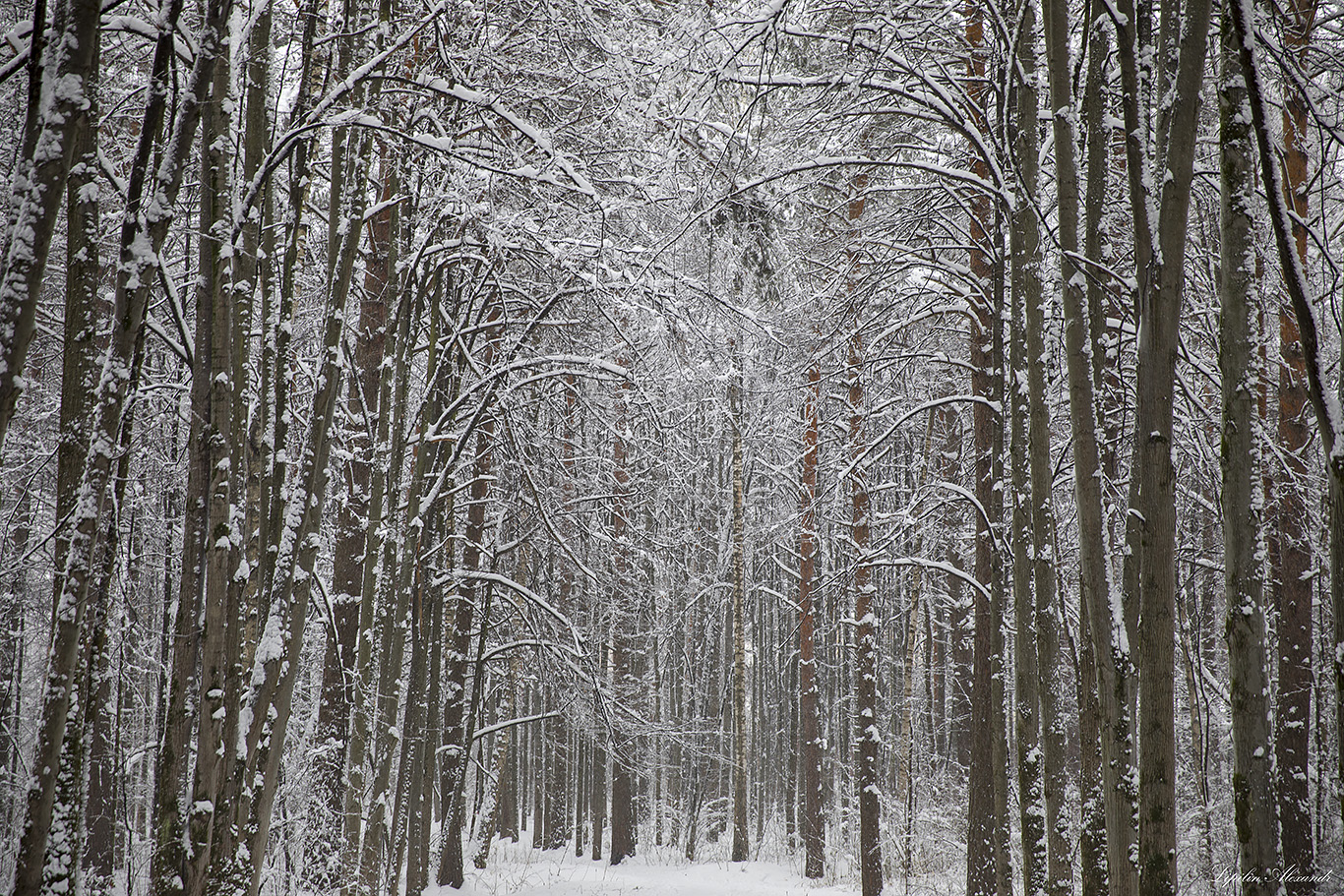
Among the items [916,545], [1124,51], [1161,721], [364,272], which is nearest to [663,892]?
[916,545]

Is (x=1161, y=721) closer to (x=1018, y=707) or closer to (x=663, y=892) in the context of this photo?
(x=1018, y=707)

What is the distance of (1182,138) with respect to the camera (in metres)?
3.10

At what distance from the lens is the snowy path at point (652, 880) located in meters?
12.6

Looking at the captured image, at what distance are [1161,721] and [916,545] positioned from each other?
14.2 metres

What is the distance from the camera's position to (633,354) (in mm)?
8047

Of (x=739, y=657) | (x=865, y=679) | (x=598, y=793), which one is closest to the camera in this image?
(x=865, y=679)

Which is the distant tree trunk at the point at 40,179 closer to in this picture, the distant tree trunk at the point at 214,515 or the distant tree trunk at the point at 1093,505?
the distant tree trunk at the point at 214,515

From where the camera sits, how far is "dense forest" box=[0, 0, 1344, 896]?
3.19 meters

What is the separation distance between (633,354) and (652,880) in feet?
32.5

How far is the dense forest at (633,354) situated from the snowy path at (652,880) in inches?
33.1

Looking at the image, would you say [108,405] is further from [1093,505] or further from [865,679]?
[865,679]

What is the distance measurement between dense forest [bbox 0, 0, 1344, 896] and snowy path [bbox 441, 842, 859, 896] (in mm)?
840

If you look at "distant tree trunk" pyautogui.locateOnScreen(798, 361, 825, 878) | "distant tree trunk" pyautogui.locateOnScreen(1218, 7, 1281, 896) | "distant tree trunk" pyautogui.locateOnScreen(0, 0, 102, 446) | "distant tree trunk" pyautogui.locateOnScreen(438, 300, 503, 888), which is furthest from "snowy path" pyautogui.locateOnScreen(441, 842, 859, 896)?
"distant tree trunk" pyautogui.locateOnScreen(0, 0, 102, 446)

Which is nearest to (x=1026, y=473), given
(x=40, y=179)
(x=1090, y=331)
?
(x=1090, y=331)
